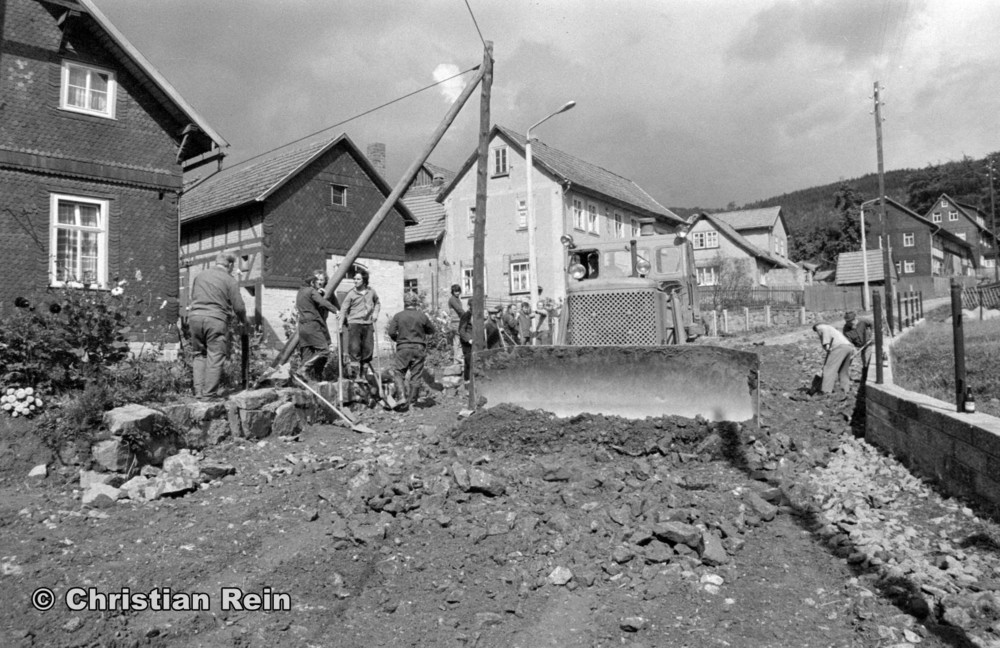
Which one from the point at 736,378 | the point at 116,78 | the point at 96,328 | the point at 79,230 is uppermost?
the point at 116,78

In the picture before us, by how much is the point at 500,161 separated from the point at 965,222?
77.7 m

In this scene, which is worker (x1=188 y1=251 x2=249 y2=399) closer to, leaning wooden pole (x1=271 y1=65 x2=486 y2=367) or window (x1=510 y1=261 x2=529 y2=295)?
leaning wooden pole (x1=271 y1=65 x2=486 y2=367)

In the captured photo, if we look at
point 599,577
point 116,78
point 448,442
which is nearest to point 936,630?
point 599,577

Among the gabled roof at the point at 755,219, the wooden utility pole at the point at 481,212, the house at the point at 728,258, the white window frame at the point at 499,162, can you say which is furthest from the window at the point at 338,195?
the gabled roof at the point at 755,219

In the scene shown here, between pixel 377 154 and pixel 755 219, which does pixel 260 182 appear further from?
pixel 755 219

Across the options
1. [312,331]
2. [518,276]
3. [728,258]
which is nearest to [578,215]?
[518,276]

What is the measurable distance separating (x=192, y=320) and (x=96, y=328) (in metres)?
0.96

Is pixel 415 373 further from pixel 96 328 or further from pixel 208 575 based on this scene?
pixel 208 575

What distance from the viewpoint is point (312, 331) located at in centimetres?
1009

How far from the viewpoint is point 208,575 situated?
5.09 meters

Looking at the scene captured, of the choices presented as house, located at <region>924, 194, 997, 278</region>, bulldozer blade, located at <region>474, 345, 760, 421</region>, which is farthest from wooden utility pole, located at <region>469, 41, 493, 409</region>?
house, located at <region>924, 194, 997, 278</region>

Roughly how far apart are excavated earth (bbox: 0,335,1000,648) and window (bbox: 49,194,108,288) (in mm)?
8891

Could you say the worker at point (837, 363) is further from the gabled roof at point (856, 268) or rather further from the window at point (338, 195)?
the gabled roof at point (856, 268)

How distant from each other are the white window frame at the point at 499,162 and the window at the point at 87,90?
19119mm
